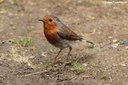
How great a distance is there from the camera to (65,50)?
774 centimetres

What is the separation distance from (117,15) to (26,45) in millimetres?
2339

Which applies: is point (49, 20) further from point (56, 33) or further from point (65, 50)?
point (65, 50)

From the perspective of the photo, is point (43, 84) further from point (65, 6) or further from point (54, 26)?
point (65, 6)

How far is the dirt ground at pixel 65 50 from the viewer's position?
6551 millimetres

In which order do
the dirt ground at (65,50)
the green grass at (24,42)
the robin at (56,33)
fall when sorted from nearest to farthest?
1. the dirt ground at (65,50)
2. the robin at (56,33)
3. the green grass at (24,42)

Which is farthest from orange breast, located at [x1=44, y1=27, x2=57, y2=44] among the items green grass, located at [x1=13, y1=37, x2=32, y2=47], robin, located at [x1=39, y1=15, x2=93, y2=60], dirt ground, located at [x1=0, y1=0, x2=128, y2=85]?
green grass, located at [x1=13, y1=37, x2=32, y2=47]

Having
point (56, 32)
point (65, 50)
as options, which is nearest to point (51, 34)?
point (56, 32)

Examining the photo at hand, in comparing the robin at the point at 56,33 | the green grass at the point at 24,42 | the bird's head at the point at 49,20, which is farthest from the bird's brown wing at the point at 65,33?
the green grass at the point at 24,42

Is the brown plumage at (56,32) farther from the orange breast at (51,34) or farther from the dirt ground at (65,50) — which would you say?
the dirt ground at (65,50)

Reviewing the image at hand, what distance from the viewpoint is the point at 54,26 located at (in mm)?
6707

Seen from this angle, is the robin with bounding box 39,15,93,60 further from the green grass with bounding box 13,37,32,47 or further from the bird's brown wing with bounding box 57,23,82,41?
the green grass with bounding box 13,37,32,47

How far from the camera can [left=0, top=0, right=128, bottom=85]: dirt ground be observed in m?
6.55

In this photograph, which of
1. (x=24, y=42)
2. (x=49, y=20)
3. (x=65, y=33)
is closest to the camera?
(x=49, y=20)

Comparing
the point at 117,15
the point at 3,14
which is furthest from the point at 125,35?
the point at 3,14
